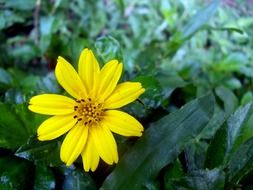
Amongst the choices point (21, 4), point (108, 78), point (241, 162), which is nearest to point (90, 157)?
point (108, 78)

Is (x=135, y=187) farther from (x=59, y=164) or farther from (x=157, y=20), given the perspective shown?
(x=157, y=20)

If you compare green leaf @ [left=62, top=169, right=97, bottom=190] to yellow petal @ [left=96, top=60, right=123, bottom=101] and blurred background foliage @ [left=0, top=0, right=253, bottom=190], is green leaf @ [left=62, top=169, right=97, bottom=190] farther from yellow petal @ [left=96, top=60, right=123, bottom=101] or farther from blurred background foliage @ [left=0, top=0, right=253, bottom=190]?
yellow petal @ [left=96, top=60, right=123, bottom=101]

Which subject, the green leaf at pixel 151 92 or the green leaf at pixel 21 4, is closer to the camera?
the green leaf at pixel 151 92

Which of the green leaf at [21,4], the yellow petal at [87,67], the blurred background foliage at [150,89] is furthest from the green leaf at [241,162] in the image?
the green leaf at [21,4]

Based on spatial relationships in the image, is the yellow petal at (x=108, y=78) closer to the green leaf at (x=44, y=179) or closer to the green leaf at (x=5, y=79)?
the green leaf at (x=44, y=179)

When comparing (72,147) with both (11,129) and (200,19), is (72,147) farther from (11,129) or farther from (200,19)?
(200,19)

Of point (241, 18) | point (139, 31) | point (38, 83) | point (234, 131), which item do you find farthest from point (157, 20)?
point (234, 131)

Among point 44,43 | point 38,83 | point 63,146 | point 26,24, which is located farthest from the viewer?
point 26,24

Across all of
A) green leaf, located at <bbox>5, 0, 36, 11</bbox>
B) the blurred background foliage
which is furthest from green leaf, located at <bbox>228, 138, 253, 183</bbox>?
green leaf, located at <bbox>5, 0, 36, 11</bbox>
